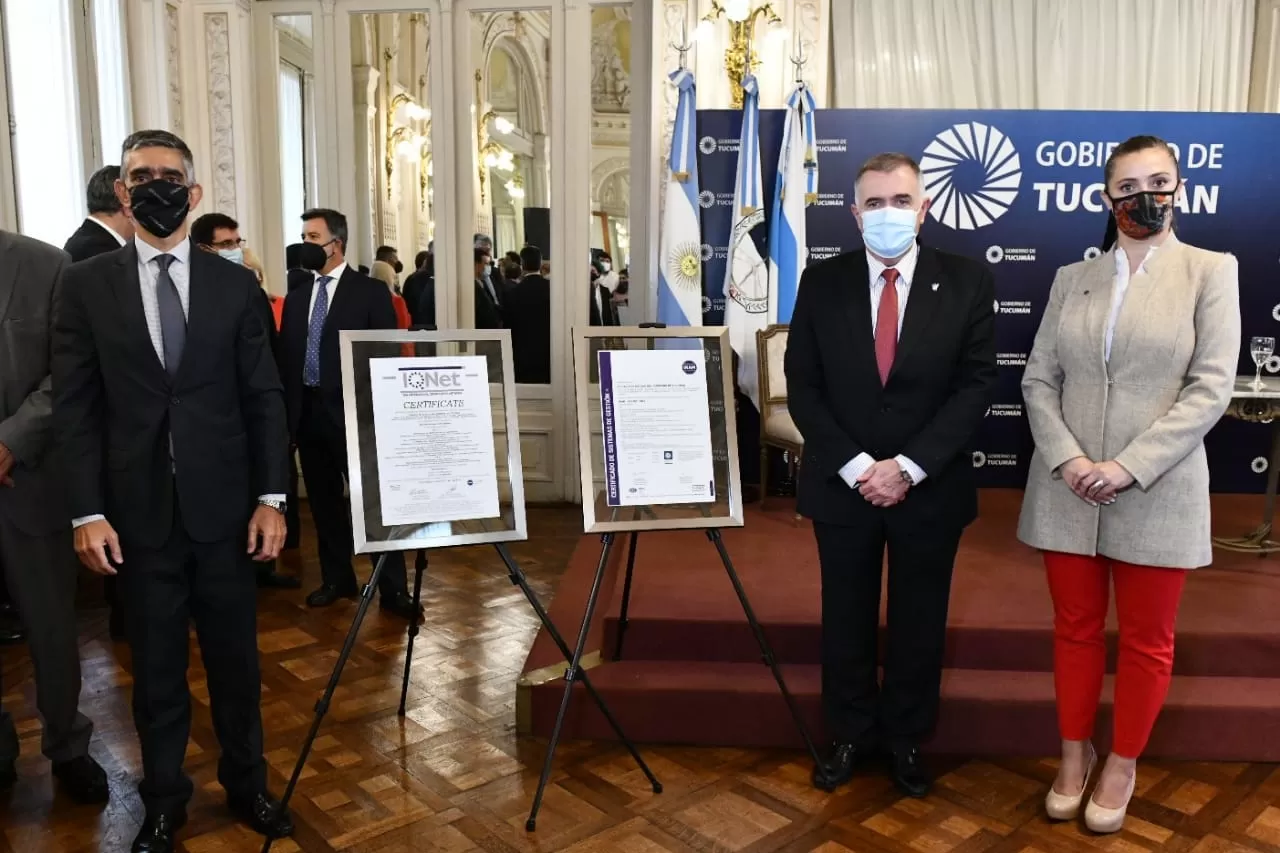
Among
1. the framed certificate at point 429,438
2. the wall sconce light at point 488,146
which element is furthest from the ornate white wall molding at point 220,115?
the framed certificate at point 429,438

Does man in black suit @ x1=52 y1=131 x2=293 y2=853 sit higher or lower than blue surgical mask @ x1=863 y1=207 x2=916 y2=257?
lower

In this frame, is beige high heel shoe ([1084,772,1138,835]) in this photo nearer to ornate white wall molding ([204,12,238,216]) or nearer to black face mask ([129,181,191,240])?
black face mask ([129,181,191,240])

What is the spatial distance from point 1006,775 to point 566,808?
1244mm

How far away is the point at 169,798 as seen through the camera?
7.20 feet

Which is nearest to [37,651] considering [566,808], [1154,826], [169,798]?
[169,798]

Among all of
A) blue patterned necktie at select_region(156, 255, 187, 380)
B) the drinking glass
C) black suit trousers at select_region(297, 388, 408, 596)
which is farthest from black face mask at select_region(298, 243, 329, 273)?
the drinking glass

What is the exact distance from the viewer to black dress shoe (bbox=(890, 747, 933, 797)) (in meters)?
2.49

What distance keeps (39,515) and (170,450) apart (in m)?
0.62

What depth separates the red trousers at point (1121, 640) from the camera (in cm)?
221

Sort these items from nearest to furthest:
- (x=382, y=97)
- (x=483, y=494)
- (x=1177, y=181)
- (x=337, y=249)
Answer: (x=1177, y=181) < (x=483, y=494) < (x=337, y=249) < (x=382, y=97)

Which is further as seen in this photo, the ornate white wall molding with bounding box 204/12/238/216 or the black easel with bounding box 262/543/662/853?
the ornate white wall molding with bounding box 204/12/238/216

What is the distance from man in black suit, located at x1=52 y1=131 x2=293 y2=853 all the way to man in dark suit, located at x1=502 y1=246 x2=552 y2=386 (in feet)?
11.5

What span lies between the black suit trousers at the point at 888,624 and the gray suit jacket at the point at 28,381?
2013mm

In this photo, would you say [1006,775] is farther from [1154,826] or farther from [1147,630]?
[1147,630]
